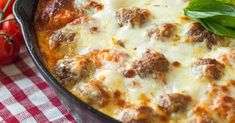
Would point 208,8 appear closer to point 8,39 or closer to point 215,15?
point 215,15

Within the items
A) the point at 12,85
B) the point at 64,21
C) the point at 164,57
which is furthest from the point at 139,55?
the point at 12,85

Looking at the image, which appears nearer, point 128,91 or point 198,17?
point 128,91

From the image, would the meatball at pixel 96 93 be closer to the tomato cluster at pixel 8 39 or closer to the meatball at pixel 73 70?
the meatball at pixel 73 70

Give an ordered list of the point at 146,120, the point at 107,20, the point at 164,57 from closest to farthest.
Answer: the point at 146,120 → the point at 164,57 → the point at 107,20

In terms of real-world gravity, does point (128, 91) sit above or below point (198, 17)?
below

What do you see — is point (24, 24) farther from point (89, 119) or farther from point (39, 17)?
point (89, 119)

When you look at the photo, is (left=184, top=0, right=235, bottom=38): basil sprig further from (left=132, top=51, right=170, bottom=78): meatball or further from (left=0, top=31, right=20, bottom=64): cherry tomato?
(left=0, top=31, right=20, bottom=64): cherry tomato

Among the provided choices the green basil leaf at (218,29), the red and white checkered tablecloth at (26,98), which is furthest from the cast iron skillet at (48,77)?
the green basil leaf at (218,29)

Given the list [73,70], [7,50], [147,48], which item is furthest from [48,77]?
[7,50]

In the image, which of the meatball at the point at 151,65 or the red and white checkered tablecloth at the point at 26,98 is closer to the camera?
the meatball at the point at 151,65
